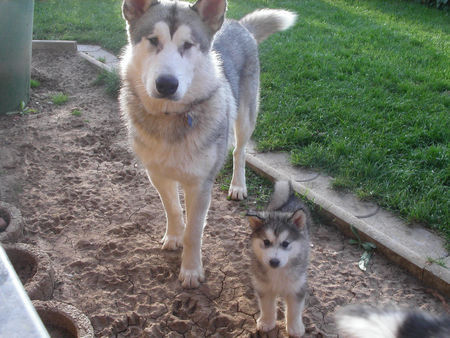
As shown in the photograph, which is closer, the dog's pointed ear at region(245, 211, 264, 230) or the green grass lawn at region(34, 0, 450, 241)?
the dog's pointed ear at region(245, 211, 264, 230)

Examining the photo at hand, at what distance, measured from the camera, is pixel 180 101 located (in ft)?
9.20

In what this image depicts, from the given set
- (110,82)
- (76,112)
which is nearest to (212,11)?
(76,112)

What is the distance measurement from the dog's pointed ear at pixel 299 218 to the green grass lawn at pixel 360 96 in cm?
135

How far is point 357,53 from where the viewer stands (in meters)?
6.96

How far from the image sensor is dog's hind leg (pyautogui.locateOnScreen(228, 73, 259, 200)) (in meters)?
4.02

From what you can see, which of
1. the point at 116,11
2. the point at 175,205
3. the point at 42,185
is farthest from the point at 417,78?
the point at 116,11

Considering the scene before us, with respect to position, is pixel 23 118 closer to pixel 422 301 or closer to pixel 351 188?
pixel 351 188

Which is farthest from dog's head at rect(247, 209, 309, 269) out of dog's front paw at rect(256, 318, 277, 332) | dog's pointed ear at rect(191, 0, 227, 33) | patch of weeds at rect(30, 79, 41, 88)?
patch of weeds at rect(30, 79, 41, 88)

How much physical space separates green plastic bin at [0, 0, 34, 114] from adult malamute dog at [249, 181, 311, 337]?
3.92 m

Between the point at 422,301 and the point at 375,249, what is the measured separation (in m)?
0.53

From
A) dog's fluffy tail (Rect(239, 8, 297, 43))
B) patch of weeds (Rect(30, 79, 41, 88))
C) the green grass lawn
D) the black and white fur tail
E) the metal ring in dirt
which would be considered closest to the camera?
the black and white fur tail

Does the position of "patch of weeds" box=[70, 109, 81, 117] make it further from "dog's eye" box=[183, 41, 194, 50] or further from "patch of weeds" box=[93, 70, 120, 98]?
"dog's eye" box=[183, 41, 194, 50]

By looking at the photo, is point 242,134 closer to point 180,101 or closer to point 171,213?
point 171,213

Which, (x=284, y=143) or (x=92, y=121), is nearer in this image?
(x=284, y=143)
